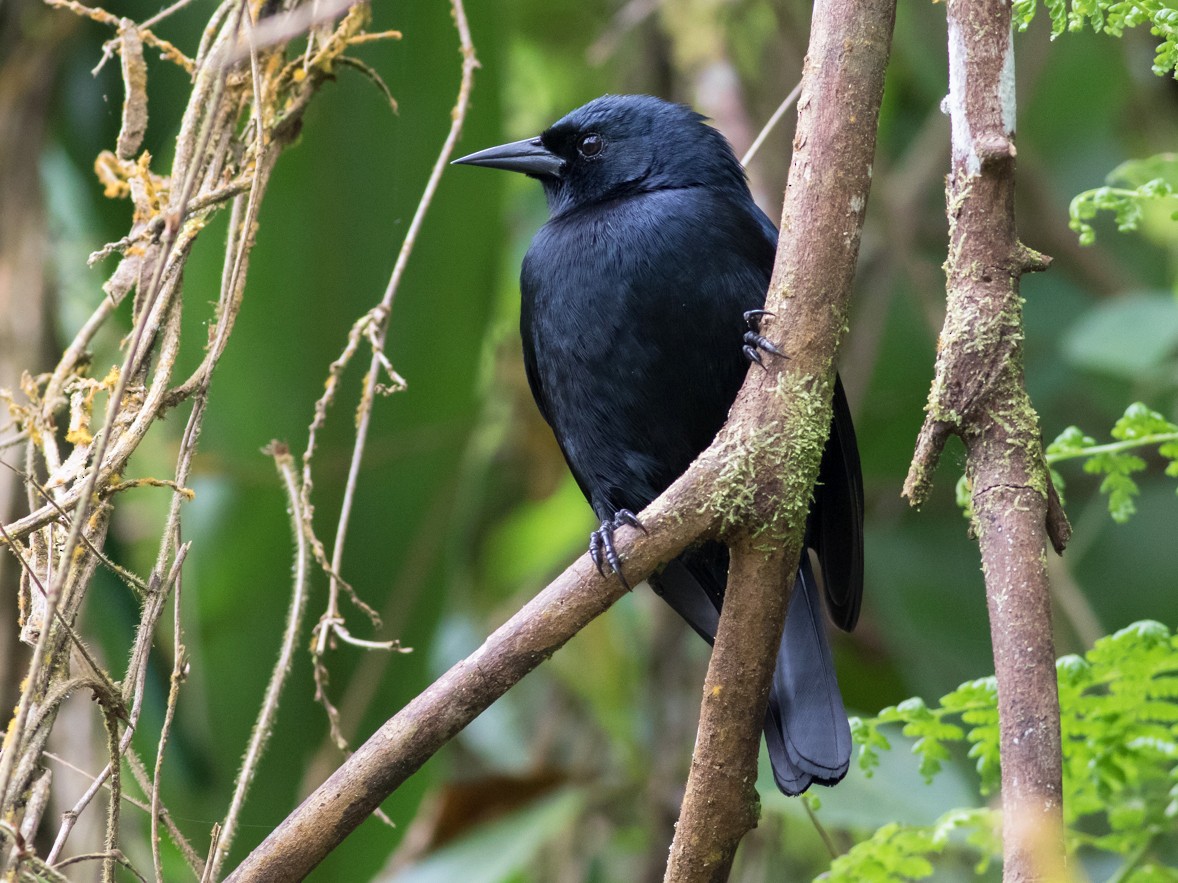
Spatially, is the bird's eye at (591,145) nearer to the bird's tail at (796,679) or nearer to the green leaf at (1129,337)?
the bird's tail at (796,679)

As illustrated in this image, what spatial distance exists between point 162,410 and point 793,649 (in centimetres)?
131

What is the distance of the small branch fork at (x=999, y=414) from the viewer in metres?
1.42

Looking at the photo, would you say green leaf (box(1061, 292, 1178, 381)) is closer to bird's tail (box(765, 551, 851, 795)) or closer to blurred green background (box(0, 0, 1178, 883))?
blurred green background (box(0, 0, 1178, 883))

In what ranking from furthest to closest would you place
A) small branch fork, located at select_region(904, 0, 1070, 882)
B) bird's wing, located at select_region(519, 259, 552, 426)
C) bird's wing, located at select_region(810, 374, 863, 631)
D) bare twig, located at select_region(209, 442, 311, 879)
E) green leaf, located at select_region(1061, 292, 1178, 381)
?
green leaf, located at select_region(1061, 292, 1178, 381)
bird's wing, located at select_region(519, 259, 552, 426)
bird's wing, located at select_region(810, 374, 863, 631)
bare twig, located at select_region(209, 442, 311, 879)
small branch fork, located at select_region(904, 0, 1070, 882)

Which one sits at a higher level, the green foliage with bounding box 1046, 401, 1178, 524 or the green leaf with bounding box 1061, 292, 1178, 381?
the green foliage with bounding box 1046, 401, 1178, 524

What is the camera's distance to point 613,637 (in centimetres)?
413

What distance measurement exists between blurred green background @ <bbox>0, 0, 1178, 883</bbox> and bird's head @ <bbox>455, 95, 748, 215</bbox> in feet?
0.85

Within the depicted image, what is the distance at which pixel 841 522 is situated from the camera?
2531 millimetres

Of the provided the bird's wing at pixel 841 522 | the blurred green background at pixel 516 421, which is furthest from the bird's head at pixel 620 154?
the bird's wing at pixel 841 522

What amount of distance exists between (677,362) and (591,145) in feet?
2.55

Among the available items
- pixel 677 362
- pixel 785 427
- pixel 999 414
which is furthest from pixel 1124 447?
pixel 677 362

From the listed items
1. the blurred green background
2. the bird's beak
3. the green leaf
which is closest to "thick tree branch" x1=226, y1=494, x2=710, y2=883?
the blurred green background

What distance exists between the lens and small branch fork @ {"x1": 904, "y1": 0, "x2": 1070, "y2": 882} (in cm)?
142

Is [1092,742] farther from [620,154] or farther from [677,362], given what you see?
[620,154]
